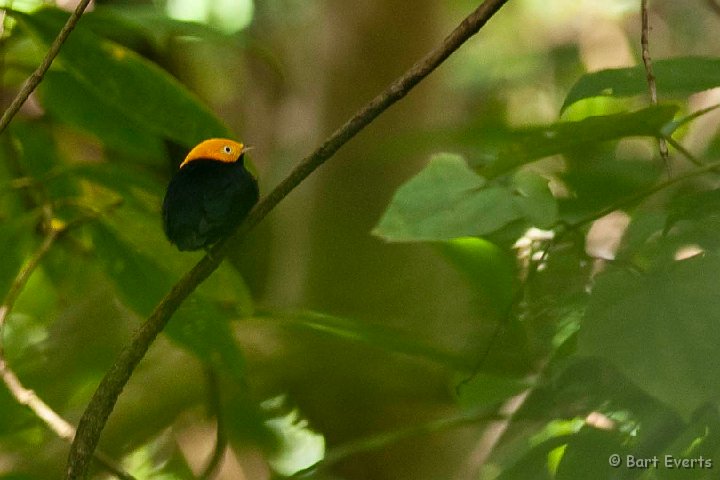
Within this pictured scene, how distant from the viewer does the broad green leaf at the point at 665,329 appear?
1.71ft

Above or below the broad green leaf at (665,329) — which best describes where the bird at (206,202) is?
above

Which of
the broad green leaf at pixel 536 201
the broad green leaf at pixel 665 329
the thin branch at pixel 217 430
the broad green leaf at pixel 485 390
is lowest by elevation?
the broad green leaf at pixel 485 390

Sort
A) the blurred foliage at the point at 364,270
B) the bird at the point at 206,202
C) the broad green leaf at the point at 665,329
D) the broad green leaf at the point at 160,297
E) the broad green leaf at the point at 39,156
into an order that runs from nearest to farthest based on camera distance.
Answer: the broad green leaf at the point at 665,329 < the blurred foliage at the point at 364,270 < the broad green leaf at the point at 160,297 < the bird at the point at 206,202 < the broad green leaf at the point at 39,156

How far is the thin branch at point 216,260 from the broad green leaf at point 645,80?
138 millimetres

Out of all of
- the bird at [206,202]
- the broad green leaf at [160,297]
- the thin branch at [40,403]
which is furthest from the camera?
the bird at [206,202]

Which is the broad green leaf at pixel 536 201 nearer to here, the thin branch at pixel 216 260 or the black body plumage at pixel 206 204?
the thin branch at pixel 216 260

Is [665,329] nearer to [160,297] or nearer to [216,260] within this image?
[216,260]

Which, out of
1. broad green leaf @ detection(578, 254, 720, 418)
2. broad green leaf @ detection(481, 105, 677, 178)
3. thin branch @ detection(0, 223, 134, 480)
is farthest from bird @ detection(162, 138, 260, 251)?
broad green leaf @ detection(578, 254, 720, 418)

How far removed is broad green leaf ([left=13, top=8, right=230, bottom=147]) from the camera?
120cm

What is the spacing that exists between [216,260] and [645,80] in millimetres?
482

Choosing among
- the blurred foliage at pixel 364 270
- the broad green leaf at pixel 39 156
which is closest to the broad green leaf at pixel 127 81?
the blurred foliage at pixel 364 270

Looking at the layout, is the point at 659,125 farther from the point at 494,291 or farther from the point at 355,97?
the point at 355,97

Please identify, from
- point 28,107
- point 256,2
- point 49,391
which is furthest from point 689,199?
point 256,2

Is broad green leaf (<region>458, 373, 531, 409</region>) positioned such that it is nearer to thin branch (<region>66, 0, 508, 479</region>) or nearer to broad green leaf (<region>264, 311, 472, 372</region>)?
broad green leaf (<region>264, 311, 472, 372</region>)
